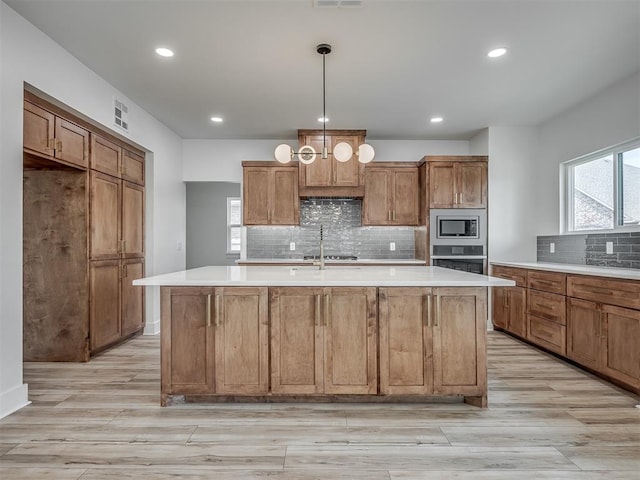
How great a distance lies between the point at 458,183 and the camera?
487cm

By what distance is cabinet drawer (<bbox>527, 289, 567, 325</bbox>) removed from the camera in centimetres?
346

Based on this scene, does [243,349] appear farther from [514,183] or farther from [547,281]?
[514,183]

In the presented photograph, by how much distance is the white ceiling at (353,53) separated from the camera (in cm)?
244

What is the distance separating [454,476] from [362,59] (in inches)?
117

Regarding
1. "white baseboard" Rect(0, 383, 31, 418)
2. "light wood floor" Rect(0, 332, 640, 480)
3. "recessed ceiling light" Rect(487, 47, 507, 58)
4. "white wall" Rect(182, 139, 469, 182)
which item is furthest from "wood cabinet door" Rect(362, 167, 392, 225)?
"white baseboard" Rect(0, 383, 31, 418)

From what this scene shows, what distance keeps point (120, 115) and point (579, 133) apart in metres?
5.02

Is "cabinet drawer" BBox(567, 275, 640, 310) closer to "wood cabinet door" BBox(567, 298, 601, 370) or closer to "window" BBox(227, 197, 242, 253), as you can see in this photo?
"wood cabinet door" BBox(567, 298, 601, 370)

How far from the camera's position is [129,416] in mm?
2365

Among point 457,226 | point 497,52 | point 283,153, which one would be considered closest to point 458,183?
point 457,226

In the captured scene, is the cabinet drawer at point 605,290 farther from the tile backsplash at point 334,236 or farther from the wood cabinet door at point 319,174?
the wood cabinet door at point 319,174

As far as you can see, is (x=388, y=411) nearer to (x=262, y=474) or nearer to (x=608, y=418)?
(x=262, y=474)

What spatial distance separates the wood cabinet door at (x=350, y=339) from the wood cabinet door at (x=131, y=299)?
→ 2.76m

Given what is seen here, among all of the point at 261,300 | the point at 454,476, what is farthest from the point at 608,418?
the point at 261,300

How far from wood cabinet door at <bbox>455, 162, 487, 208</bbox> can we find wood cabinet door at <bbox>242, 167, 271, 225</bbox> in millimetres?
2616
